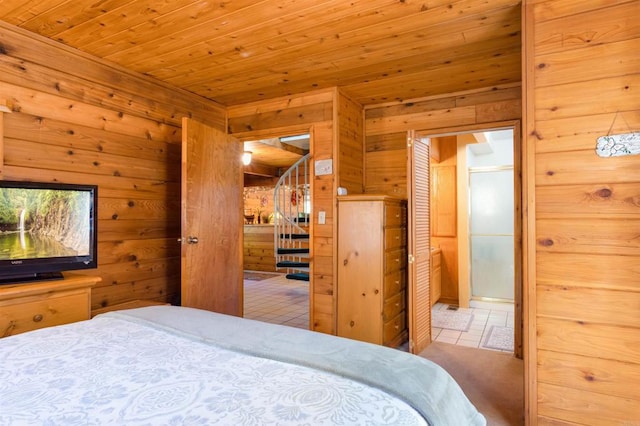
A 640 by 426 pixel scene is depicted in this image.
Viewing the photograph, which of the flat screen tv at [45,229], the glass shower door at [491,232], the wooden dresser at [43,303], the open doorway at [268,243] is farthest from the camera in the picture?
the glass shower door at [491,232]

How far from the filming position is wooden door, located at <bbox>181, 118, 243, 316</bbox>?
2.94m

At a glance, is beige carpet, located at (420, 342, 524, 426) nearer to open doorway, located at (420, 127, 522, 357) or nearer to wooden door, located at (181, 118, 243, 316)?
open doorway, located at (420, 127, 522, 357)

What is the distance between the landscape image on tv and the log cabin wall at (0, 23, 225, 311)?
286mm

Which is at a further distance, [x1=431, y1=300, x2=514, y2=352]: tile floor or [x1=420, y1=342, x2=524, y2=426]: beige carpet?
[x1=431, y1=300, x2=514, y2=352]: tile floor

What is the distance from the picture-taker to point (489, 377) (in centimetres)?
264

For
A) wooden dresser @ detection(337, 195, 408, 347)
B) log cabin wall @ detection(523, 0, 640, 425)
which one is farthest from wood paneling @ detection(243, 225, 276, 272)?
log cabin wall @ detection(523, 0, 640, 425)

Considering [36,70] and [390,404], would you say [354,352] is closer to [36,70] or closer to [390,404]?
[390,404]

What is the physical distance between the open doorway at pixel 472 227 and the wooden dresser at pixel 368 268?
5.23 feet

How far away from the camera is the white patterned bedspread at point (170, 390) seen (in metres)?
0.77

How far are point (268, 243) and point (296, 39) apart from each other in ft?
18.3

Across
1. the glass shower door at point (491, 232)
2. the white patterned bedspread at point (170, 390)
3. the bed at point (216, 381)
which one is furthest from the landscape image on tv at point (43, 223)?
the glass shower door at point (491, 232)

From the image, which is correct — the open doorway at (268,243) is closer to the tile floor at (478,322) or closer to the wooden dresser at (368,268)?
the wooden dresser at (368,268)

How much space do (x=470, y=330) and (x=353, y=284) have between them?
1.57 m

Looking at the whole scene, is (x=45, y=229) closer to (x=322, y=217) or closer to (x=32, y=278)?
(x=32, y=278)
